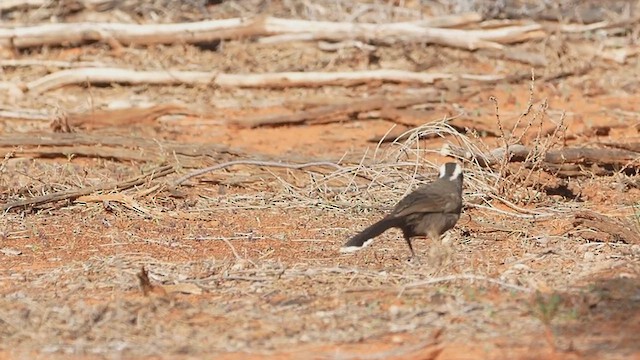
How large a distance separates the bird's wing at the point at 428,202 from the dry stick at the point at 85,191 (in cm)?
291

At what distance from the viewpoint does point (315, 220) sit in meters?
8.59

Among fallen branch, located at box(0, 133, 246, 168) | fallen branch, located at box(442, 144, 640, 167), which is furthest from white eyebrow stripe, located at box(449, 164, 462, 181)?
fallen branch, located at box(0, 133, 246, 168)

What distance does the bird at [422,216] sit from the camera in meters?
6.75

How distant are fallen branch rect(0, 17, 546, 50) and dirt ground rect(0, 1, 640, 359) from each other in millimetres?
186

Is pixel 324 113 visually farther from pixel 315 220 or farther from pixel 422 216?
pixel 422 216

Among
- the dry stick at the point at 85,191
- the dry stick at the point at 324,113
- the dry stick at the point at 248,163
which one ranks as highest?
the dry stick at the point at 248,163

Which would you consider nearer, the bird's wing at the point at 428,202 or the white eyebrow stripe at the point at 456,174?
the bird's wing at the point at 428,202

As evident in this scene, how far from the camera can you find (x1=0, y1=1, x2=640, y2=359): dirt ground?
5555 mm

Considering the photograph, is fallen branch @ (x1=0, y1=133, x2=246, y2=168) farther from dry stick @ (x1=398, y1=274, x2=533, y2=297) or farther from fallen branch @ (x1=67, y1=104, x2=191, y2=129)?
dry stick @ (x1=398, y1=274, x2=533, y2=297)

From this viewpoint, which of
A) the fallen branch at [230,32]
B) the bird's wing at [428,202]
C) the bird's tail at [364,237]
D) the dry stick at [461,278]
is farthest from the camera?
the fallen branch at [230,32]

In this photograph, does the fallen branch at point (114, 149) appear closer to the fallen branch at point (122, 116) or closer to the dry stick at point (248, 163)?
the dry stick at point (248, 163)

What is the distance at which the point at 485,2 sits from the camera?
1432 centimetres

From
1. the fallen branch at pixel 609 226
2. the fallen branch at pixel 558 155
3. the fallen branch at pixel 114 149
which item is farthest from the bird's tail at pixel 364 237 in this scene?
the fallen branch at pixel 114 149

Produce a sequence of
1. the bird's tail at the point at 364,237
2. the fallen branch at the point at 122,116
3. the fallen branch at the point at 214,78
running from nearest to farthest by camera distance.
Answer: the bird's tail at the point at 364,237
the fallen branch at the point at 122,116
the fallen branch at the point at 214,78
